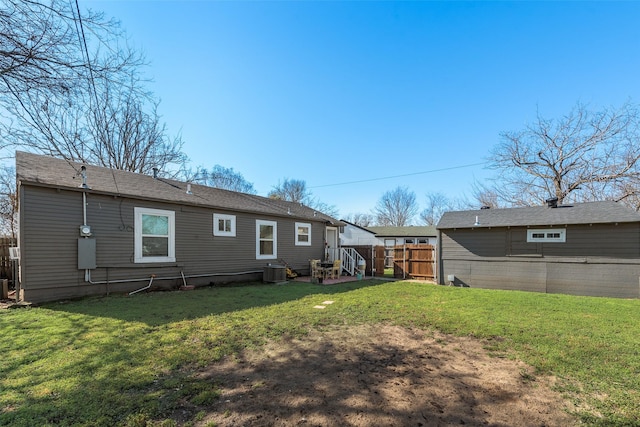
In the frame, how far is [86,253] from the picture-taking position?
7105mm

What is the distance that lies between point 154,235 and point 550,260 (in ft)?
42.9

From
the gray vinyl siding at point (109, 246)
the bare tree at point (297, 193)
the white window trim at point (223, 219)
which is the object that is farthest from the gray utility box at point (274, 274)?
the bare tree at point (297, 193)

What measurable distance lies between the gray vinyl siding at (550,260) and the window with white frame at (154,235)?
10.2 metres

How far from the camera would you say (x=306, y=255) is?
13711 millimetres

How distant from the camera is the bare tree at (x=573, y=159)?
1532 cm

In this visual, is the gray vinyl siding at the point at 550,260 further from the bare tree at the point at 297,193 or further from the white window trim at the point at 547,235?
the bare tree at the point at 297,193

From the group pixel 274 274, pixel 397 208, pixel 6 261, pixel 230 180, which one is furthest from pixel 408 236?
pixel 6 261

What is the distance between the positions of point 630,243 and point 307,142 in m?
15.2

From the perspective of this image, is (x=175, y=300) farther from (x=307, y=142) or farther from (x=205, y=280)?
(x=307, y=142)

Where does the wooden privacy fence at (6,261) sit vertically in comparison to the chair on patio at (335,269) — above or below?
above

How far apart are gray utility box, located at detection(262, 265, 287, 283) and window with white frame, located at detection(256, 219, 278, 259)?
89 centimetres

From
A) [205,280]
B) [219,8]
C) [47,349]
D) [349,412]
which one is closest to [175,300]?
[205,280]

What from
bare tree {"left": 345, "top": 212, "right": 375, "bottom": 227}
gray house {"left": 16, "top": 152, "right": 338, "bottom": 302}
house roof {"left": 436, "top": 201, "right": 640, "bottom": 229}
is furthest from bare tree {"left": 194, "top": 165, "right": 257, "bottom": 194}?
house roof {"left": 436, "top": 201, "right": 640, "bottom": 229}

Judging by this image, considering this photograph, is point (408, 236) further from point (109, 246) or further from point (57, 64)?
point (57, 64)
